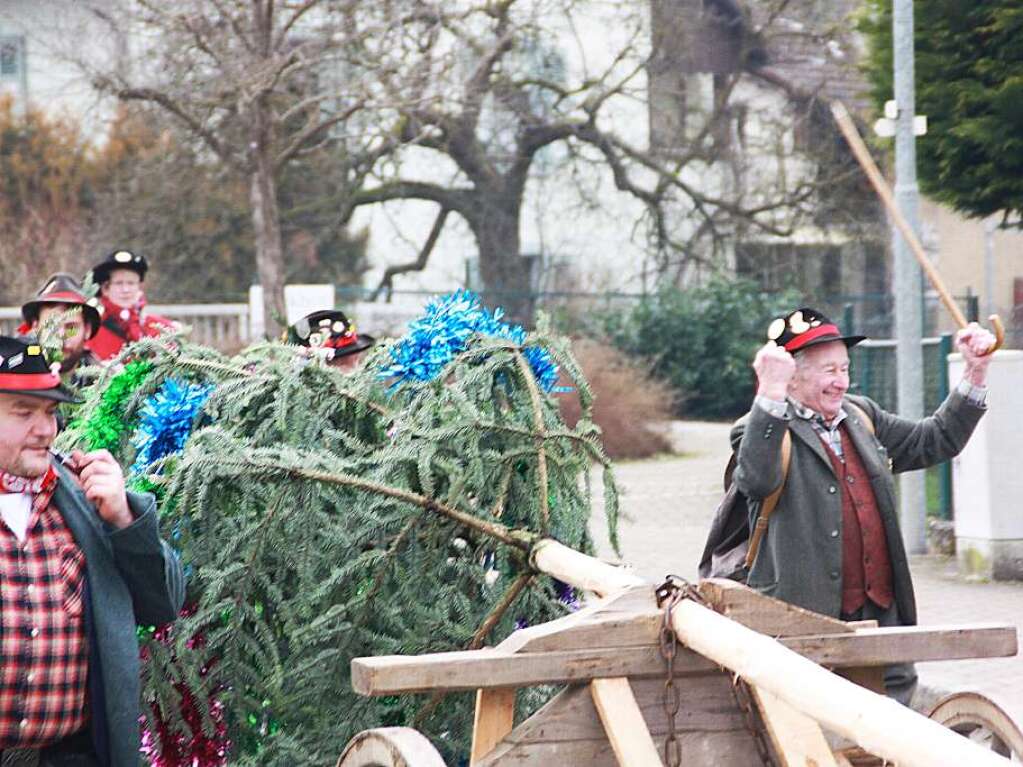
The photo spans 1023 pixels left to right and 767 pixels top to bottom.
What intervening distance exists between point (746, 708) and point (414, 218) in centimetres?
2671

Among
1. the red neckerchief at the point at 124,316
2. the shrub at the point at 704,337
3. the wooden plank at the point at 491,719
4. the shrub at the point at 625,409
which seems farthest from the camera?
the shrub at the point at 704,337

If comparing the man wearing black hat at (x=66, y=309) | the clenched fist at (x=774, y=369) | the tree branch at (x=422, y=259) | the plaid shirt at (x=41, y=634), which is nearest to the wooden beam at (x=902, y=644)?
the clenched fist at (x=774, y=369)

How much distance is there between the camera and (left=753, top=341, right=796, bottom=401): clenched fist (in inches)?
178

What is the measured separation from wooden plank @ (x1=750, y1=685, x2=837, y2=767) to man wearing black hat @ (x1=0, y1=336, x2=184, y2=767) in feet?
4.76

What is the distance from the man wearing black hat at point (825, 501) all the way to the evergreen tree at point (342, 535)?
625mm

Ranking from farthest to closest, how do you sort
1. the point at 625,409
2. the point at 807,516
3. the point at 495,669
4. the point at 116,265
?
the point at 625,409 < the point at 116,265 < the point at 807,516 < the point at 495,669

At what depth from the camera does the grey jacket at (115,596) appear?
3826 mm

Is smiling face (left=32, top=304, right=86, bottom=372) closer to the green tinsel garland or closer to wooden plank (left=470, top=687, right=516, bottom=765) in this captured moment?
the green tinsel garland

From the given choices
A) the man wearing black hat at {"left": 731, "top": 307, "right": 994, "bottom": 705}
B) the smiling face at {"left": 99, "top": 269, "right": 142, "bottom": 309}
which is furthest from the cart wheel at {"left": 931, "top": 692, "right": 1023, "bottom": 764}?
the smiling face at {"left": 99, "top": 269, "right": 142, "bottom": 309}

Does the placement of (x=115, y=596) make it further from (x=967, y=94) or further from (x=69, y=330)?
(x=967, y=94)

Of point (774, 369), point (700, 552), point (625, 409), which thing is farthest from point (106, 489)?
point (625, 409)

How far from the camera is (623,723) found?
12.2 feet

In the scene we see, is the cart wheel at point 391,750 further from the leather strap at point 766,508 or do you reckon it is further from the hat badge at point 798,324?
the hat badge at point 798,324

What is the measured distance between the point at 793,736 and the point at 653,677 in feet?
1.12
